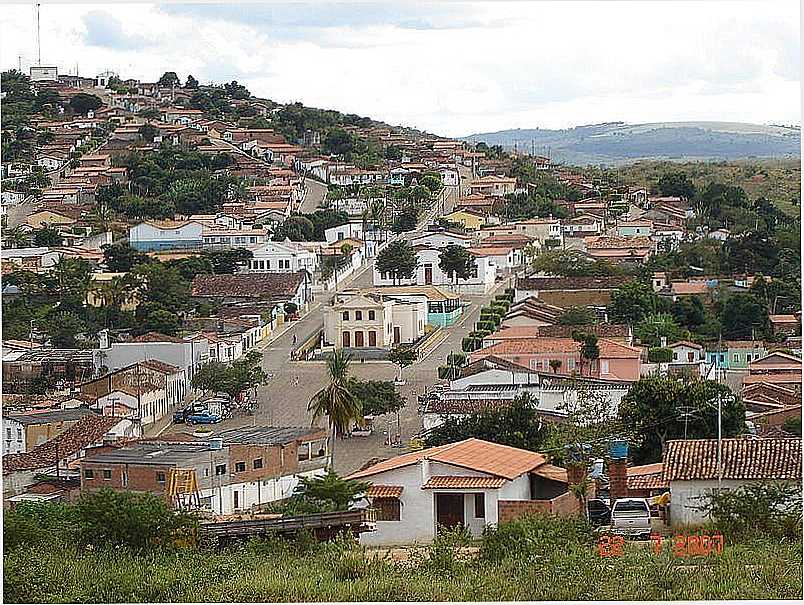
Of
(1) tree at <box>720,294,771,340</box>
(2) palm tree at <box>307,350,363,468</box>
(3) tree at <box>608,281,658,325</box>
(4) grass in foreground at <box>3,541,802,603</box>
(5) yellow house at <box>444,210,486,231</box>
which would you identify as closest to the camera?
(4) grass in foreground at <box>3,541,802,603</box>

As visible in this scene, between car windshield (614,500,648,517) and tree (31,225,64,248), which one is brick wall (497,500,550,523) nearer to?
car windshield (614,500,648,517)

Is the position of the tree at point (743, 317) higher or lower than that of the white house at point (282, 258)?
lower

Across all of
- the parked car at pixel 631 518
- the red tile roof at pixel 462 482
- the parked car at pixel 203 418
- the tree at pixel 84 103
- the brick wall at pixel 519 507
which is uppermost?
the tree at pixel 84 103

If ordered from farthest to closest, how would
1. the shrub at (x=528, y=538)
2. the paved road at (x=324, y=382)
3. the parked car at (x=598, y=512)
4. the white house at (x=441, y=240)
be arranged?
the white house at (x=441, y=240), the paved road at (x=324, y=382), the parked car at (x=598, y=512), the shrub at (x=528, y=538)

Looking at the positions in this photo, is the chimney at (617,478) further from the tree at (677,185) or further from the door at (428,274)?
the tree at (677,185)

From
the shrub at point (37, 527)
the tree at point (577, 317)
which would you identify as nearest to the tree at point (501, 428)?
the tree at point (577, 317)

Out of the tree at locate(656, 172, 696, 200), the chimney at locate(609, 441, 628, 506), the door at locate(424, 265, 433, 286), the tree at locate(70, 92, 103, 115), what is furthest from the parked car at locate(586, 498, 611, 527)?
the tree at locate(70, 92, 103, 115)

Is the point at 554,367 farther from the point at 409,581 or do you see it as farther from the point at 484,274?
the point at 409,581
